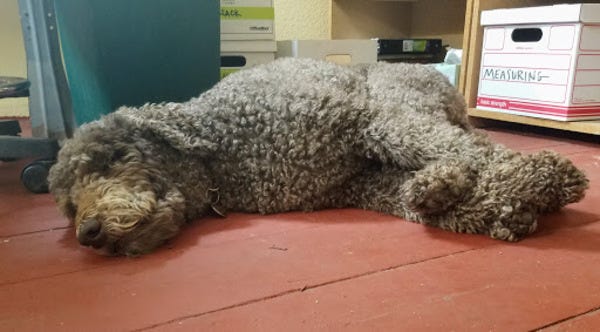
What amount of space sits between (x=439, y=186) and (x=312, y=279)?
280mm

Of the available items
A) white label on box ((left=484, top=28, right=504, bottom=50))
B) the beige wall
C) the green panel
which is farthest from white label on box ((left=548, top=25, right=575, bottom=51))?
the beige wall

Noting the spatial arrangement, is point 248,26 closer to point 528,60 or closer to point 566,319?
point 528,60

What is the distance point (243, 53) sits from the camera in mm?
2012

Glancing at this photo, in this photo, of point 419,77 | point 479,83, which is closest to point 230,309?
point 419,77

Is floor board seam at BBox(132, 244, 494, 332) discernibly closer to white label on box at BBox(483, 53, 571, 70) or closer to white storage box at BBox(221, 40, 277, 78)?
white label on box at BBox(483, 53, 571, 70)

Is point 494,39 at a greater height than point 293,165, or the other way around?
point 494,39

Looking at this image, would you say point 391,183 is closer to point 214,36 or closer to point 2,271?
point 2,271

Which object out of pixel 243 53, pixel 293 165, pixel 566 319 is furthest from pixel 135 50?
pixel 566 319

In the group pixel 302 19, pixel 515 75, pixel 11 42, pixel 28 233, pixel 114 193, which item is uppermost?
pixel 302 19

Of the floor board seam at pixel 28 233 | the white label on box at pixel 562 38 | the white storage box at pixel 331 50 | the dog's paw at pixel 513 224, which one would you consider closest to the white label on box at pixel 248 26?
the white storage box at pixel 331 50

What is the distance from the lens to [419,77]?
1279 millimetres

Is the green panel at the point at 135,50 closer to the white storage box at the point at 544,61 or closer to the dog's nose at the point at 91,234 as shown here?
the dog's nose at the point at 91,234

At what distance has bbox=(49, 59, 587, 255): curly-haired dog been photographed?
874 mm

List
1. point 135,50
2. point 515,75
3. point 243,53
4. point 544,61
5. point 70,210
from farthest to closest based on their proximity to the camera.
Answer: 1. point 243,53
2. point 515,75
3. point 544,61
4. point 135,50
5. point 70,210
